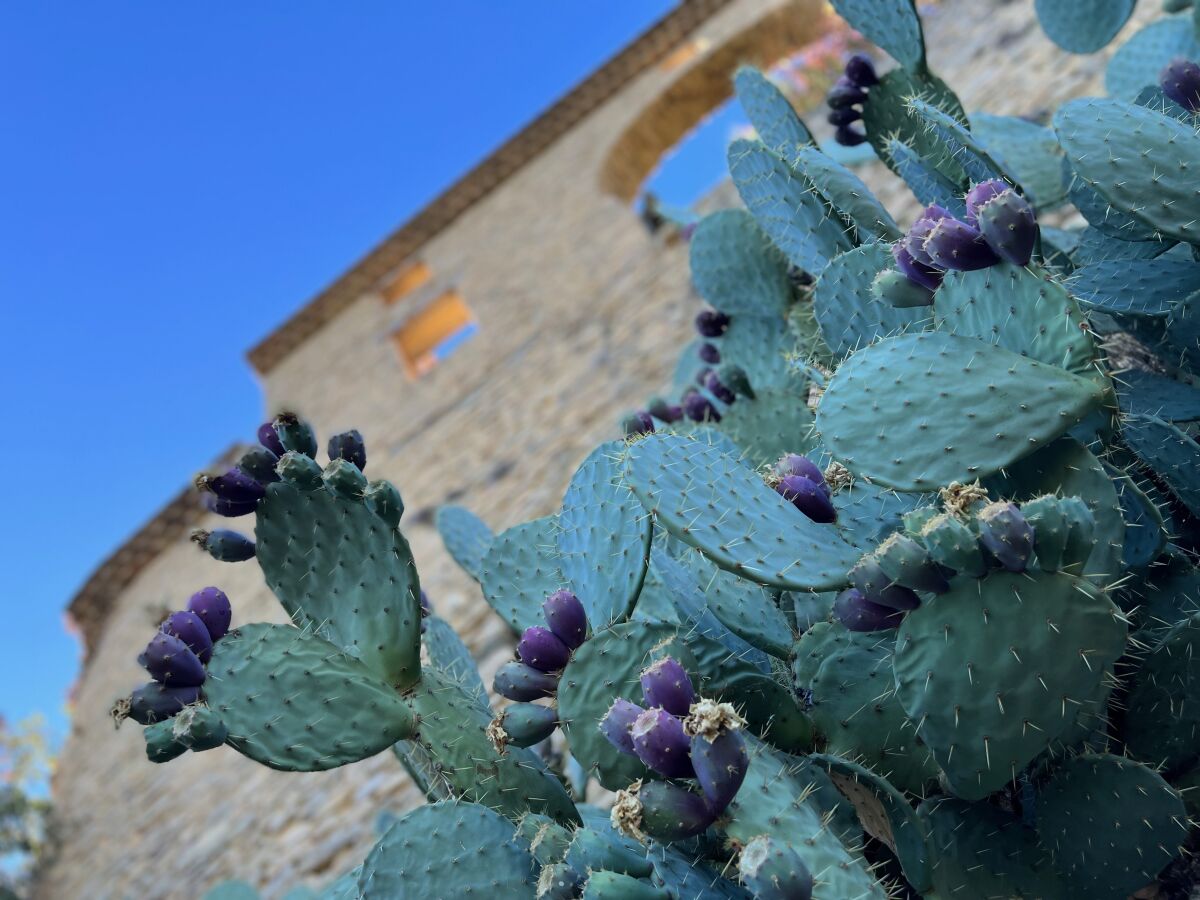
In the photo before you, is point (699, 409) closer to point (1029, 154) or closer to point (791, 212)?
point (791, 212)

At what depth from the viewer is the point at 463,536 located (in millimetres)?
1699

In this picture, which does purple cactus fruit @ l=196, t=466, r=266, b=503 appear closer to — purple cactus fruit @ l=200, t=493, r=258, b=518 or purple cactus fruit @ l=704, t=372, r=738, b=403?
purple cactus fruit @ l=200, t=493, r=258, b=518

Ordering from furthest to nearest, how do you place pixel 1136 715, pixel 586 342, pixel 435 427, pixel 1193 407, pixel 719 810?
pixel 435 427 < pixel 586 342 < pixel 1193 407 < pixel 1136 715 < pixel 719 810

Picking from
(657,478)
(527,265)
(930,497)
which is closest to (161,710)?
(657,478)

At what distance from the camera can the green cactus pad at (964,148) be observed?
1277 millimetres

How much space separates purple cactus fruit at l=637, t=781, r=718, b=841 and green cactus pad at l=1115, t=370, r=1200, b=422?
753 mm

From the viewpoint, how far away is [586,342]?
5.10 m

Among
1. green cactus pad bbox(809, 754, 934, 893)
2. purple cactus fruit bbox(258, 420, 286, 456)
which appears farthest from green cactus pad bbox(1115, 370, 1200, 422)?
purple cactus fruit bbox(258, 420, 286, 456)

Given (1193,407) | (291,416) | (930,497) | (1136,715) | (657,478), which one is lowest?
(1136,715)

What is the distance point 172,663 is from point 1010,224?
973 millimetres

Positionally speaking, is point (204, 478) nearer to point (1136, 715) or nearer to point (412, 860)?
point (412, 860)

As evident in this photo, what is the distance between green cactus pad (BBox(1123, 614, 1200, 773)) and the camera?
0.97 meters

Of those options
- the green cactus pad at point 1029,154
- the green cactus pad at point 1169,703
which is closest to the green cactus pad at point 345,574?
the green cactus pad at point 1169,703

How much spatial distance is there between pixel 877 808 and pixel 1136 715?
0.93 ft
